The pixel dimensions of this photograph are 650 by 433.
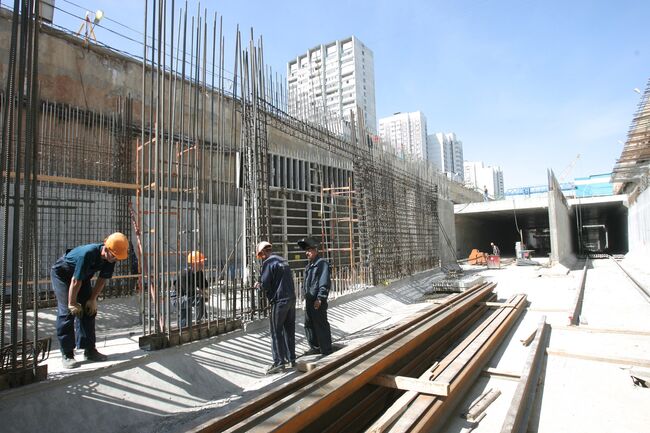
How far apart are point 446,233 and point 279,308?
1556cm

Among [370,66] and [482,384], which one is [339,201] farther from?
[370,66]

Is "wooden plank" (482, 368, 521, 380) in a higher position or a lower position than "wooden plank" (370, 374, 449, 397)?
lower

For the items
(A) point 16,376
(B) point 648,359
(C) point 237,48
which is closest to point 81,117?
(C) point 237,48

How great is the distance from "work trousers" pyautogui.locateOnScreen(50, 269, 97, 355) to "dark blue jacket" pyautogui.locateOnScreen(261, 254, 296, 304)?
2001 millimetres

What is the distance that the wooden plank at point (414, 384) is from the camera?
334 cm

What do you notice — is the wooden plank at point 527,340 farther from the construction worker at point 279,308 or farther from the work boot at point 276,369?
the work boot at point 276,369

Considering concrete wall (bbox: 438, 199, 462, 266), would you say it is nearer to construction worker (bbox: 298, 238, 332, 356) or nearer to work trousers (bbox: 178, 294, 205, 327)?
construction worker (bbox: 298, 238, 332, 356)

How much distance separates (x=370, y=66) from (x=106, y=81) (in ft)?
201

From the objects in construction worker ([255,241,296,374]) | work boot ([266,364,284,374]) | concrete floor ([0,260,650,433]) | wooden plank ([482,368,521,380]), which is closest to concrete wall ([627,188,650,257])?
concrete floor ([0,260,650,433])

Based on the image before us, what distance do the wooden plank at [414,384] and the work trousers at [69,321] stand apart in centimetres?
311

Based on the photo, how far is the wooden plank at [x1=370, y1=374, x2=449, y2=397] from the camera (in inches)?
131

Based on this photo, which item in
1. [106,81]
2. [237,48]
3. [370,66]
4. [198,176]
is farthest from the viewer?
[370,66]

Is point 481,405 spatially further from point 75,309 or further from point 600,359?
point 75,309

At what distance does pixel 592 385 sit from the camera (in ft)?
13.7
